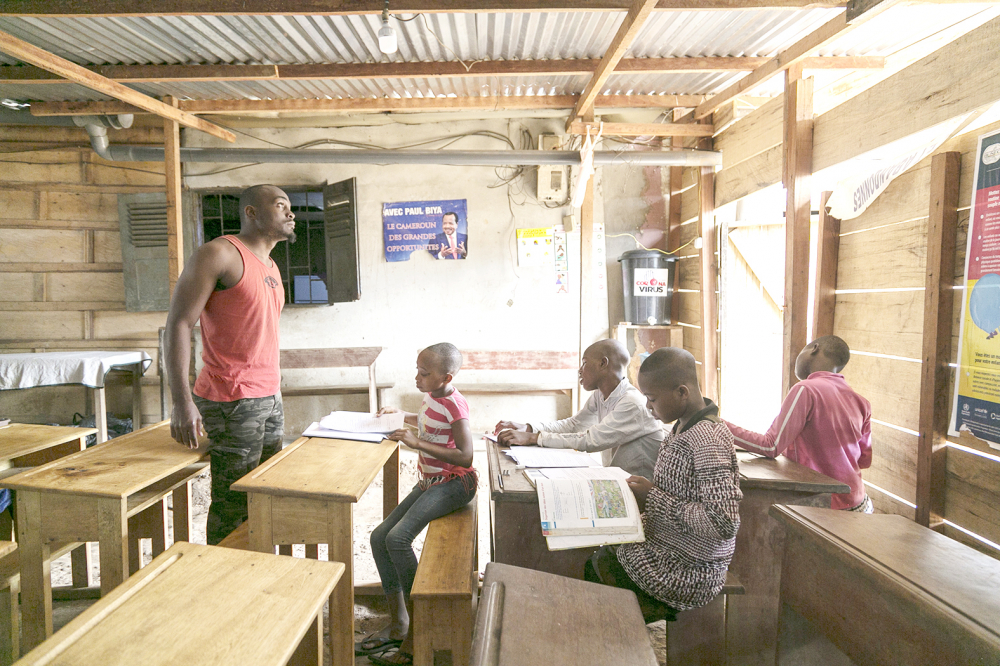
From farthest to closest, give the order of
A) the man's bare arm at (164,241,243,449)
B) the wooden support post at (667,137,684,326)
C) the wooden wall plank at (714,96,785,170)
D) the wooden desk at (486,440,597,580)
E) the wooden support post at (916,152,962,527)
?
1. the wooden support post at (667,137,684,326)
2. the wooden wall plank at (714,96,785,170)
3. the wooden support post at (916,152,962,527)
4. the man's bare arm at (164,241,243,449)
5. the wooden desk at (486,440,597,580)

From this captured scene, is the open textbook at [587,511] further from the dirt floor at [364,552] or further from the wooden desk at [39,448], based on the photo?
the wooden desk at [39,448]

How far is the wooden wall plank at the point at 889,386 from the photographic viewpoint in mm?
2879

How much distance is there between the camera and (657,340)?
19.1ft

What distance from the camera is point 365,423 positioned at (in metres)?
2.79

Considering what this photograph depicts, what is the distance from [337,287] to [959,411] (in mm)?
4915

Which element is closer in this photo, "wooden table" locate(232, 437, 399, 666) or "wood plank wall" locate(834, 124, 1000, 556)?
"wooden table" locate(232, 437, 399, 666)

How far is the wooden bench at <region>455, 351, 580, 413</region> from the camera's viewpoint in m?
5.59

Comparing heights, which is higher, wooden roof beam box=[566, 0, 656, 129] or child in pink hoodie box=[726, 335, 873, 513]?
wooden roof beam box=[566, 0, 656, 129]

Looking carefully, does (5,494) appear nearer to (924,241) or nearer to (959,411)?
(959,411)

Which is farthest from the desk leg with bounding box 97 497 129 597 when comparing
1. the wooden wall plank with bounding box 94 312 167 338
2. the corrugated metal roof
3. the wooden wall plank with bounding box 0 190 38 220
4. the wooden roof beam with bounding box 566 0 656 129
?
the wooden wall plank with bounding box 0 190 38 220

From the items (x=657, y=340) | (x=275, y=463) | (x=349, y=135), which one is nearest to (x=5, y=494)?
(x=275, y=463)

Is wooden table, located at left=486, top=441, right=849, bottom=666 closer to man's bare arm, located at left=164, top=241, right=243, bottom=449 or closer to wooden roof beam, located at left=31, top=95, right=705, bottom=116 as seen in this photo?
man's bare arm, located at left=164, top=241, right=243, bottom=449

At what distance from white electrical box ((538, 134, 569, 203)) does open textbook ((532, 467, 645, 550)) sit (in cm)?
413

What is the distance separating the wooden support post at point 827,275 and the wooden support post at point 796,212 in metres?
0.08
